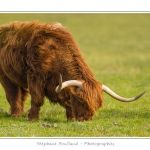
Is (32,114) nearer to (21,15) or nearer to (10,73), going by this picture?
(10,73)

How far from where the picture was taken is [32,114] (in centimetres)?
1057

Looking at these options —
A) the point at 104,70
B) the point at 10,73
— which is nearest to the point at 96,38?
the point at 104,70

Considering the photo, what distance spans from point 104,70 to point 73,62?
11.6 meters

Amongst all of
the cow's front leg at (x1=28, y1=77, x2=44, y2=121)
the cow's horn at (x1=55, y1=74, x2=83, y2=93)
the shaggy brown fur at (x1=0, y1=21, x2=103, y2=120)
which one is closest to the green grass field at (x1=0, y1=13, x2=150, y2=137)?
the cow's front leg at (x1=28, y1=77, x2=44, y2=121)

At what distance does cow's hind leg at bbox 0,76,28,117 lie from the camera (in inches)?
451

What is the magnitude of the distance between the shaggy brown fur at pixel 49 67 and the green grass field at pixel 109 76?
1.35ft

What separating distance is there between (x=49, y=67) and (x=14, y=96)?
5.91ft

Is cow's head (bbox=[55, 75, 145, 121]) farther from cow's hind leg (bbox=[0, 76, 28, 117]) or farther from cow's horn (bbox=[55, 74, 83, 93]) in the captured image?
cow's hind leg (bbox=[0, 76, 28, 117])

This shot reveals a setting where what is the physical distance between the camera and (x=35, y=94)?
34.1 ft

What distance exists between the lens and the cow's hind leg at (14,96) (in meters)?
11.5

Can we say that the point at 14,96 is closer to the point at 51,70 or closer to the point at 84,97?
the point at 51,70

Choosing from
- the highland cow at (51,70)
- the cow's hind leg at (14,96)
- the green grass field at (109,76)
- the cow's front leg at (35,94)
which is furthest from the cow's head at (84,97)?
the cow's hind leg at (14,96)

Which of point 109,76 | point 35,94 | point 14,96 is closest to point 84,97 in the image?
point 35,94

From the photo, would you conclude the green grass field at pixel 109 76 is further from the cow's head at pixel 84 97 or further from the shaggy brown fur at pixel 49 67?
the shaggy brown fur at pixel 49 67
